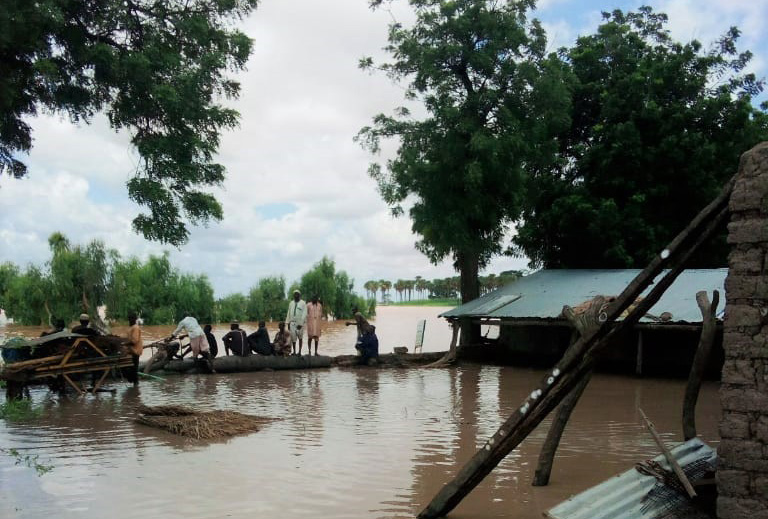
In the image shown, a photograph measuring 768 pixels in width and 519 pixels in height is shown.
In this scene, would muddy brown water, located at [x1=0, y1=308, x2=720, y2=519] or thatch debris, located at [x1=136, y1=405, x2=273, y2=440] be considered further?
thatch debris, located at [x1=136, y1=405, x2=273, y2=440]

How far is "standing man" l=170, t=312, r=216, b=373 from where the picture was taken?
17.5 meters

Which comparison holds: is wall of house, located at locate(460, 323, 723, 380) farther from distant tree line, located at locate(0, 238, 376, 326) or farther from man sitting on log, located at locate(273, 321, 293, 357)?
distant tree line, located at locate(0, 238, 376, 326)

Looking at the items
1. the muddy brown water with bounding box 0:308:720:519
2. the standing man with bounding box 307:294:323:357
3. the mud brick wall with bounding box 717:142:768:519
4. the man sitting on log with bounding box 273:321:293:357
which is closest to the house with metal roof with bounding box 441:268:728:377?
the muddy brown water with bounding box 0:308:720:519

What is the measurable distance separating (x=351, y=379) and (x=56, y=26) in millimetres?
10122

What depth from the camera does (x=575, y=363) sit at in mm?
6297

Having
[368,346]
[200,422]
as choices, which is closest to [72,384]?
[200,422]

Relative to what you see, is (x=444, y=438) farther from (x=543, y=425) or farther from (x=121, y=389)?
(x=121, y=389)

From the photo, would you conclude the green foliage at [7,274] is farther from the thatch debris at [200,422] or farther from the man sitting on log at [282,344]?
the thatch debris at [200,422]

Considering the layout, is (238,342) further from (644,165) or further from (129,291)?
(129,291)

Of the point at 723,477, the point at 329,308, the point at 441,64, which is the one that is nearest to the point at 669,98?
the point at 441,64

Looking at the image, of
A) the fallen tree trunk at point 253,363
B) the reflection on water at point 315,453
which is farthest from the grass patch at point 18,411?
the fallen tree trunk at point 253,363

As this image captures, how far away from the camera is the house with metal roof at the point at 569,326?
17188 millimetres

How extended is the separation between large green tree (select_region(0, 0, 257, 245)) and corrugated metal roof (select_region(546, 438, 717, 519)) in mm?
11964

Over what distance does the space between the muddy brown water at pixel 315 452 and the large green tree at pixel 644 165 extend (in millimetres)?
8420
